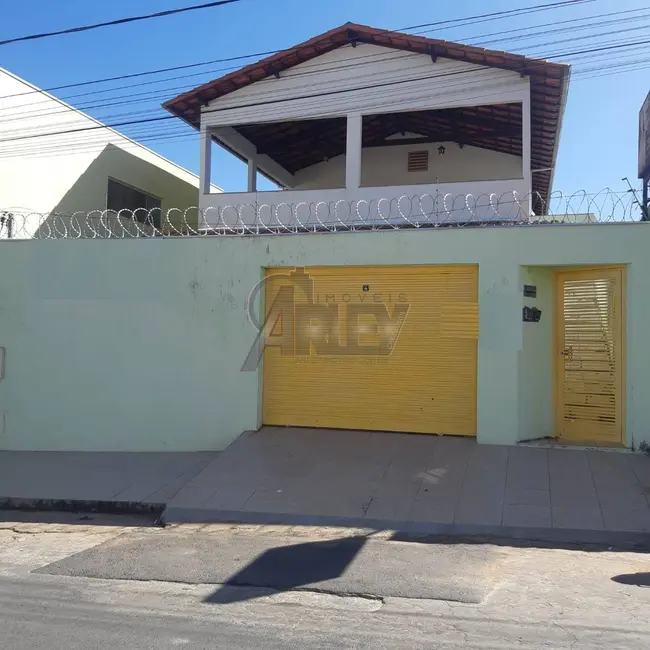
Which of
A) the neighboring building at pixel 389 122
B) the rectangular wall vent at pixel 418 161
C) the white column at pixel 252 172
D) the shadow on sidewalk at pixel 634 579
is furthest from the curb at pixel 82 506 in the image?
the rectangular wall vent at pixel 418 161

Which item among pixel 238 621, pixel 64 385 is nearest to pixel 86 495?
pixel 64 385

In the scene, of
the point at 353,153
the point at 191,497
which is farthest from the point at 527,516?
the point at 353,153

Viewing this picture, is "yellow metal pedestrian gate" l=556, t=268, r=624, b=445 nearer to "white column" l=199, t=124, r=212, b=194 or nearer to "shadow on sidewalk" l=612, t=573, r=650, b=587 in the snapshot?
"shadow on sidewalk" l=612, t=573, r=650, b=587

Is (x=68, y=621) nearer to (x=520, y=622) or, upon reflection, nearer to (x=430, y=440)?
(x=520, y=622)

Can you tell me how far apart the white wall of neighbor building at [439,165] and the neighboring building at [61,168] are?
4461mm

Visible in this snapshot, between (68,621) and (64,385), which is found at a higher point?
(64,385)

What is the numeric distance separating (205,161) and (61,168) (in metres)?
3.88

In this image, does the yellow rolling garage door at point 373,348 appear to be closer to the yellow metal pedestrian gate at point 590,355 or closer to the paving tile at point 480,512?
the yellow metal pedestrian gate at point 590,355

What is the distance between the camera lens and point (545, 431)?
8297 millimetres

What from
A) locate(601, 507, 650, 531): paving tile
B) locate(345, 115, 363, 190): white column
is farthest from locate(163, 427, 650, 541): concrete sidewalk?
locate(345, 115, 363, 190): white column

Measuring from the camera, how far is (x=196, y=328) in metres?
8.94

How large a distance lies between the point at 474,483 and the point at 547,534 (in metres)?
1.23

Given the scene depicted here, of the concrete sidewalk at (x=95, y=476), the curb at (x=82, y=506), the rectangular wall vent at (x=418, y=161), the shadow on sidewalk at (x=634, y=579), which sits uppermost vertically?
the rectangular wall vent at (x=418, y=161)

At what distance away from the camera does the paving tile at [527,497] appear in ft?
20.4
